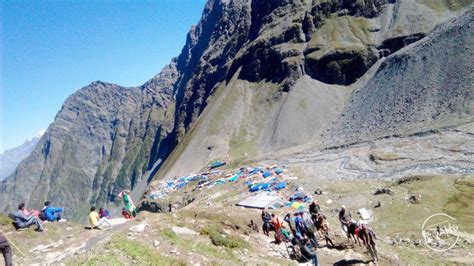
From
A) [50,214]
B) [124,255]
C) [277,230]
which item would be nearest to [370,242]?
[277,230]

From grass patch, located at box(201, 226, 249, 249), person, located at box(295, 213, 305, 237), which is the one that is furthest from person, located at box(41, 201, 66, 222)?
person, located at box(295, 213, 305, 237)

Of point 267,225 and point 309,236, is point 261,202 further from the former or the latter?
point 309,236

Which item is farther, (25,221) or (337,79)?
(337,79)

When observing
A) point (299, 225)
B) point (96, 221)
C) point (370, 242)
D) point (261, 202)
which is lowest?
point (261, 202)

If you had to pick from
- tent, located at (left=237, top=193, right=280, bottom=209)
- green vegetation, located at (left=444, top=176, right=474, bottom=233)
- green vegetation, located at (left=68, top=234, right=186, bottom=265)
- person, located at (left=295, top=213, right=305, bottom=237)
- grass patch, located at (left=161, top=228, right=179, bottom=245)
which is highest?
green vegetation, located at (left=68, top=234, right=186, bottom=265)

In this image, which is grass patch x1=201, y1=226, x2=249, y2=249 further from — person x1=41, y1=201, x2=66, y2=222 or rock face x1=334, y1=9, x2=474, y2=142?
rock face x1=334, y1=9, x2=474, y2=142

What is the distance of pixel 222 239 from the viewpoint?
19.6m

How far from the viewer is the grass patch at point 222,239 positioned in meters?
19.4

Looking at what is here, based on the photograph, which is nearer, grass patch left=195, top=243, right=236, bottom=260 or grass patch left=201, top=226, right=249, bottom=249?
grass patch left=195, top=243, right=236, bottom=260

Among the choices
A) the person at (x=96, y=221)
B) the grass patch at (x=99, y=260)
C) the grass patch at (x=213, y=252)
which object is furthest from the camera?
the person at (x=96, y=221)

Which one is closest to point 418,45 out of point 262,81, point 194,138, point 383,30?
point 383,30

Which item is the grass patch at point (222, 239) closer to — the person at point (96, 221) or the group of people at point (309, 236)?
the group of people at point (309, 236)

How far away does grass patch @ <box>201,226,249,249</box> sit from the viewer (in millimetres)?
19438

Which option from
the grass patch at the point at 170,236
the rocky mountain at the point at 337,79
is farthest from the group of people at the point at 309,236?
the rocky mountain at the point at 337,79
